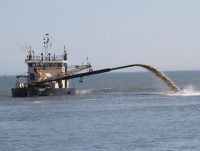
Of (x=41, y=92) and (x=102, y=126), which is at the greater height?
(x=41, y=92)

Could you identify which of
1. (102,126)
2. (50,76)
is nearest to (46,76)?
(50,76)

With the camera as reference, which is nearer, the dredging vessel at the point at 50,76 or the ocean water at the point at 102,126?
the ocean water at the point at 102,126

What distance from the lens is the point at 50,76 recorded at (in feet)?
343

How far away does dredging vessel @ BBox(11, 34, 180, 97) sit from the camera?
10138 centimetres

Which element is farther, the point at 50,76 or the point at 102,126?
the point at 50,76

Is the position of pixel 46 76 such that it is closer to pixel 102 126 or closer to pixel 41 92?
pixel 41 92

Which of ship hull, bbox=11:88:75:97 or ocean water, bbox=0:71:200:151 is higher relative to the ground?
ship hull, bbox=11:88:75:97

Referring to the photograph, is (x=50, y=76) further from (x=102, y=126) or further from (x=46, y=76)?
(x=102, y=126)

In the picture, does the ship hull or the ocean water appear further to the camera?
the ship hull

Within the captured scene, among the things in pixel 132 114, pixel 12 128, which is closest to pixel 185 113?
pixel 132 114

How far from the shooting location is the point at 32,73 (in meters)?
104

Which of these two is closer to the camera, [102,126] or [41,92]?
[102,126]

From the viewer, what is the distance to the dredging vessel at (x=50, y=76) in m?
101

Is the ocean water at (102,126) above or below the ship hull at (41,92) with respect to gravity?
below
